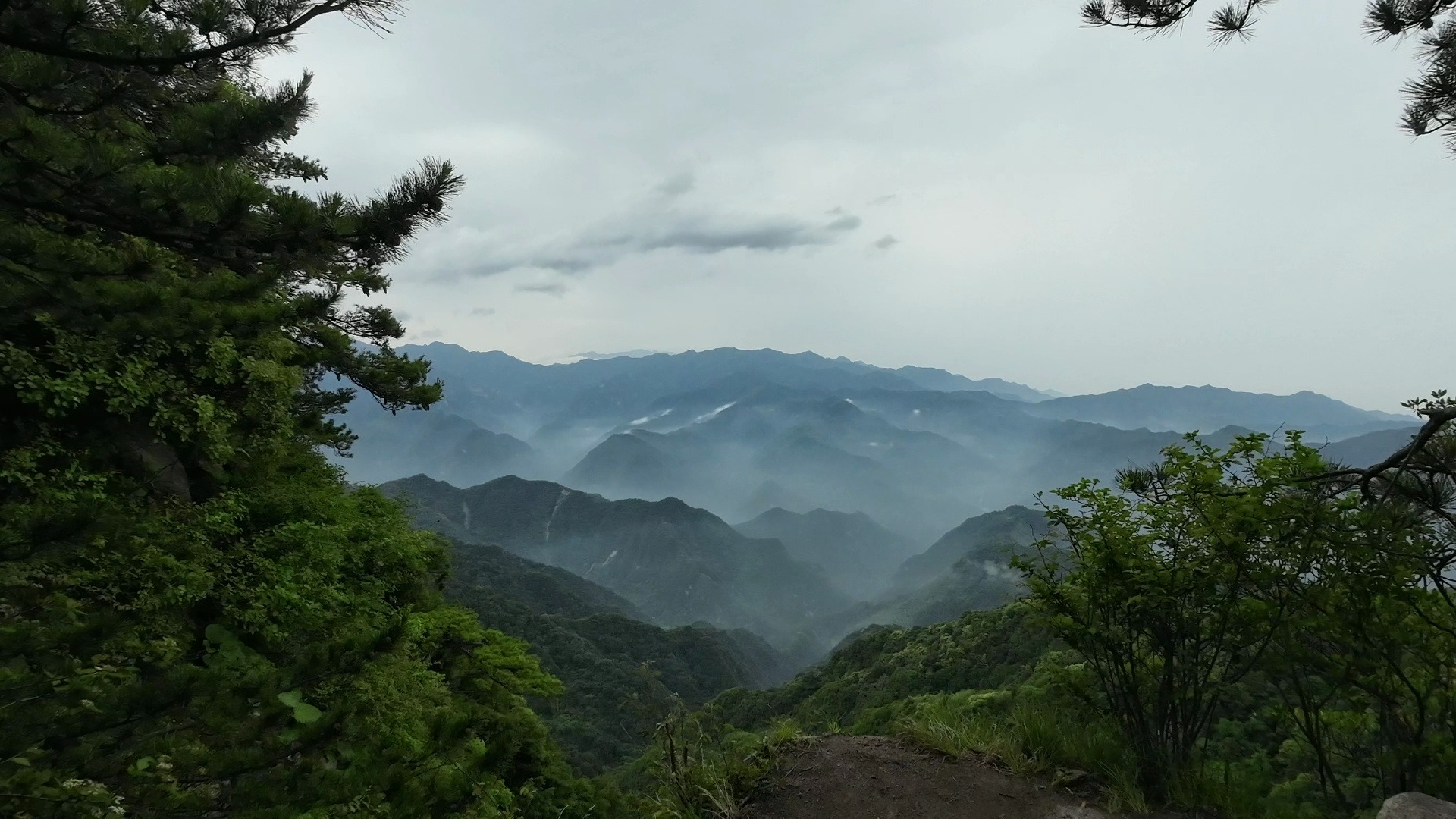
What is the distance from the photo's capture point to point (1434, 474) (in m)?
3.36

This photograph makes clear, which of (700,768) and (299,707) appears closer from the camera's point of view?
(299,707)

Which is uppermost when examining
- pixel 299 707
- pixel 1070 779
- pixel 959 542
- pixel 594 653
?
pixel 299 707

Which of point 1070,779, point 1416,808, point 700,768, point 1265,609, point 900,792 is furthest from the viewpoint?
point 700,768

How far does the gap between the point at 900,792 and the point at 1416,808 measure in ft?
8.24

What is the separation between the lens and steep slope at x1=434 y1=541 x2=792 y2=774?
109 ft

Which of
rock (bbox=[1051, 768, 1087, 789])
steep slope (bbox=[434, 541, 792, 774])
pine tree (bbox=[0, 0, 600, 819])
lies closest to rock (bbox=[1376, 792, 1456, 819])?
rock (bbox=[1051, 768, 1087, 789])

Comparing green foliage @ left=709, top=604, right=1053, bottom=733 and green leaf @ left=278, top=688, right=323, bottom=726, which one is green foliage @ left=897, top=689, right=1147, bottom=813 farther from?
green foliage @ left=709, top=604, right=1053, bottom=733

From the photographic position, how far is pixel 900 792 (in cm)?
418

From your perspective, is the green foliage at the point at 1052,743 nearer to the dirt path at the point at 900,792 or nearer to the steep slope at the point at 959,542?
the dirt path at the point at 900,792

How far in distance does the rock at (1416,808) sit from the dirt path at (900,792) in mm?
1264

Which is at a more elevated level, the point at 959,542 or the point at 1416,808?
the point at 1416,808

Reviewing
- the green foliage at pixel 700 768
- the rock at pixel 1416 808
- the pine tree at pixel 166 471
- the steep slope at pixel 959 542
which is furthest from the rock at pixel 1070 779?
the steep slope at pixel 959 542

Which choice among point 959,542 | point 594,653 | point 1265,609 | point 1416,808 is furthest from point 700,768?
point 959,542

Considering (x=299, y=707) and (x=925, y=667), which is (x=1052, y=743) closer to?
(x=299, y=707)
